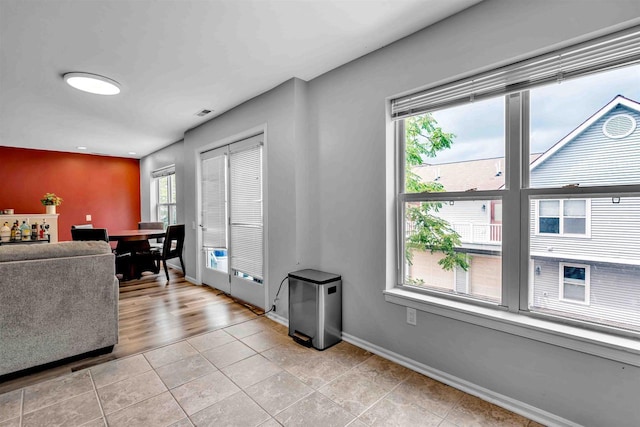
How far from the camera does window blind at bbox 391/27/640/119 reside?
1.53m

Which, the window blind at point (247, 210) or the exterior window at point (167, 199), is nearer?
the window blind at point (247, 210)

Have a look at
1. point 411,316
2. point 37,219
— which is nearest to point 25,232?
point 37,219

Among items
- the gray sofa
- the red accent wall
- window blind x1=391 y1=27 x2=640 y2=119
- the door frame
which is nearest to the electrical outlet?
window blind x1=391 y1=27 x2=640 y2=119

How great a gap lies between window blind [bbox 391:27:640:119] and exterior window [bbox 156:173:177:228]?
212 inches

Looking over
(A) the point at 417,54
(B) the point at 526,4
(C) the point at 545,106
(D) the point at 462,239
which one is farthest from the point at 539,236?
(A) the point at 417,54

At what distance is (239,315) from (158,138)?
3709 millimetres

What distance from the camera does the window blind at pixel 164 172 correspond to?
6070 mm

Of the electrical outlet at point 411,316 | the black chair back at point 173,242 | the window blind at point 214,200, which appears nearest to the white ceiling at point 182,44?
the window blind at point 214,200

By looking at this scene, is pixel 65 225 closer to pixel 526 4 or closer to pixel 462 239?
pixel 462 239

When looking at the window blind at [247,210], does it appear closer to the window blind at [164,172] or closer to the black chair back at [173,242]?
the black chair back at [173,242]

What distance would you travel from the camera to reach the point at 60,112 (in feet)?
12.8

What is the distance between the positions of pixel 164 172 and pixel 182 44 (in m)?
4.59

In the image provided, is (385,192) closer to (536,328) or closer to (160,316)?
(536,328)

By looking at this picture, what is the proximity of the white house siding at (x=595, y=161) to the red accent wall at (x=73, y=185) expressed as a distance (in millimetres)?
8012
